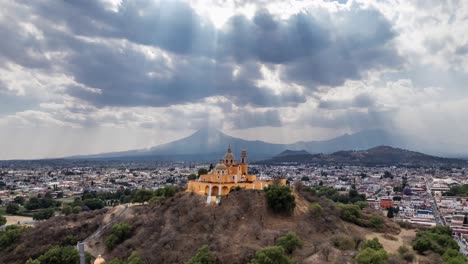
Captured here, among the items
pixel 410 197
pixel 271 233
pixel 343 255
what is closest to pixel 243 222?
pixel 271 233

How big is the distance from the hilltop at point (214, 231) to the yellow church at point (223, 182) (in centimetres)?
143

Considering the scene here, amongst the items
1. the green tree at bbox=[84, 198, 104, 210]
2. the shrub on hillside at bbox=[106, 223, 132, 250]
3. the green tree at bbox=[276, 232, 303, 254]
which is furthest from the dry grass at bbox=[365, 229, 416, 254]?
the green tree at bbox=[84, 198, 104, 210]

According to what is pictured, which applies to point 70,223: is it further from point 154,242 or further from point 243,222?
point 243,222

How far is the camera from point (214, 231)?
117 ft

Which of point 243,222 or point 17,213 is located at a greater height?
point 243,222

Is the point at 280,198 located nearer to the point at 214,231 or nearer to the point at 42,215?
the point at 214,231

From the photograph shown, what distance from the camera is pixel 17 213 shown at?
73438mm

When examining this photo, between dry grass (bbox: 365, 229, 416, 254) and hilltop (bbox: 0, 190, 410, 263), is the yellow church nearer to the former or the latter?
hilltop (bbox: 0, 190, 410, 263)

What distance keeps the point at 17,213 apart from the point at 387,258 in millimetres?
69048

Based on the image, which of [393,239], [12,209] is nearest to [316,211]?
[393,239]

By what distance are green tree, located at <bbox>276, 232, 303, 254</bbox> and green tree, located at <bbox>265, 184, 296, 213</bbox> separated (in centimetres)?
608

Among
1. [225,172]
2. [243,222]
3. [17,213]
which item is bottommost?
[17,213]

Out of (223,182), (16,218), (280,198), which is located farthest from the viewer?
(16,218)

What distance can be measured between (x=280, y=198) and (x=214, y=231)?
7.48m
